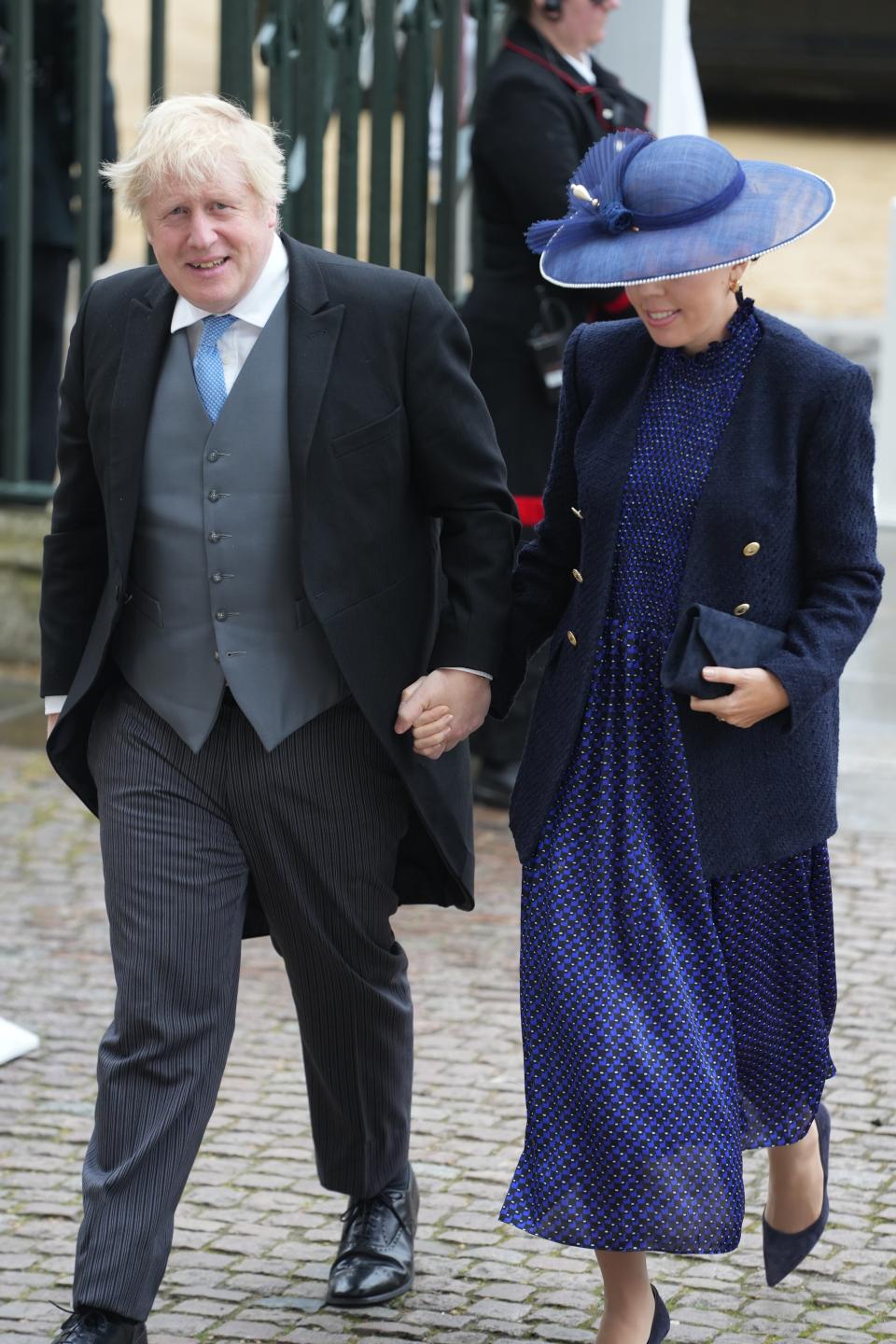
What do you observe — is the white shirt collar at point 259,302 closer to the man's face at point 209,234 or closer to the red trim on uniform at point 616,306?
the man's face at point 209,234

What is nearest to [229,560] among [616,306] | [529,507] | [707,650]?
[707,650]

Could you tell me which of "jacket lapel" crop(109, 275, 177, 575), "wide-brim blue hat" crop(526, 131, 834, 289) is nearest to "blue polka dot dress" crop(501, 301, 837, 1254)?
"wide-brim blue hat" crop(526, 131, 834, 289)

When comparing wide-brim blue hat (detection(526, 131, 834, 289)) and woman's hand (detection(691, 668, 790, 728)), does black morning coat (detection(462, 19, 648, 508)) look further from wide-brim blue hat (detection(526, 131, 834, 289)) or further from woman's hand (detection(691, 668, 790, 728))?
woman's hand (detection(691, 668, 790, 728))

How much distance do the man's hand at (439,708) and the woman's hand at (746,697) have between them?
402 mm

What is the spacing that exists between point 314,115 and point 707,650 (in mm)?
4244

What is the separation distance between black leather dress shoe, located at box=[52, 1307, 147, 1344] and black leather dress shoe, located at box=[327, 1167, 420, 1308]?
1.52 feet

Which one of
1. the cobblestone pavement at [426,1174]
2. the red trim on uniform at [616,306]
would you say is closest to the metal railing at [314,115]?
the red trim on uniform at [616,306]

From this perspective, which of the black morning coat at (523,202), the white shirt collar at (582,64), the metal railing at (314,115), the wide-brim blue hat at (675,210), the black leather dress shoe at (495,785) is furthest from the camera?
the metal railing at (314,115)

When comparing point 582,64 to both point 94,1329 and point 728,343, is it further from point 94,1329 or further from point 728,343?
point 94,1329

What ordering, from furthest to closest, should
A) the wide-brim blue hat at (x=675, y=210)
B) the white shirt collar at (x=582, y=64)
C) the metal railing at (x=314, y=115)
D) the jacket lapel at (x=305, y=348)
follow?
the metal railing at (x=314, y=115) < the white shirt collar at (x=582, y=64) < the jacket lapel at (x=305, y=348) < the wide-brim blue hat at (x=675, y=210)

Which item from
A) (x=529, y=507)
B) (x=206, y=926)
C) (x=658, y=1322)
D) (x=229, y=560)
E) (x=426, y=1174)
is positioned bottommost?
(x=426, y=1174)

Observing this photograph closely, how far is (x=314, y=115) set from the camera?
6.80m

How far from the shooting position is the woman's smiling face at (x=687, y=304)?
2.96 m

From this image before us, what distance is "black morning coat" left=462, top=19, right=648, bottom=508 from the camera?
18.7 ft
